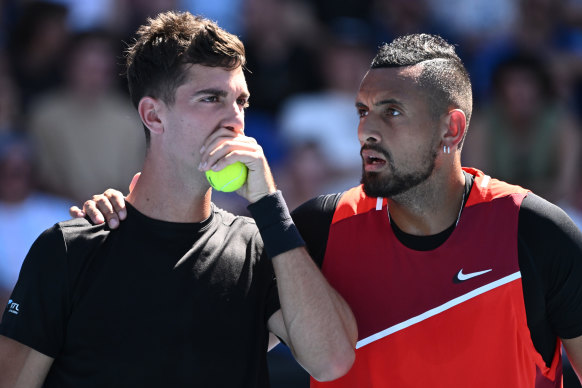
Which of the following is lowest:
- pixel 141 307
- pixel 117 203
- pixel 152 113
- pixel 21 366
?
pixel 21 366

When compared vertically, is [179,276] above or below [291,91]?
below

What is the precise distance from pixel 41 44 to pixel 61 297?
15.1 feet

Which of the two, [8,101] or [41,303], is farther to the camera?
[8,101]

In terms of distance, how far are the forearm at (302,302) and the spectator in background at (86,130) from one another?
4.00 m

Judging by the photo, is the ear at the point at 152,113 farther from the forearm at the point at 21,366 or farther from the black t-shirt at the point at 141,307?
the forearm at the point at 21,366

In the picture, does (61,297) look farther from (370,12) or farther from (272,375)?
(370,12)

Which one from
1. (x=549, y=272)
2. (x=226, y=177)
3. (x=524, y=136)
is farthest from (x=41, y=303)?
(x=524, y=136)

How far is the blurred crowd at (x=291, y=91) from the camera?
6719 millimetres

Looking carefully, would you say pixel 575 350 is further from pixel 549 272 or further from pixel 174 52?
pixel 174 52

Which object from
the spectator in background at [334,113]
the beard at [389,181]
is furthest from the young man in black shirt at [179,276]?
the spectator in background at [334,113]

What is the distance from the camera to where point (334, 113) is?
7.43 meters

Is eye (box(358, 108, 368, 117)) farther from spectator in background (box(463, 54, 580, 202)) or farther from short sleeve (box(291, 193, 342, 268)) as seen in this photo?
spectator in background (box(463, 54, 580, 202))

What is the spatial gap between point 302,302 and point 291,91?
4.64m

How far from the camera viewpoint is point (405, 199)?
3.40 metres
